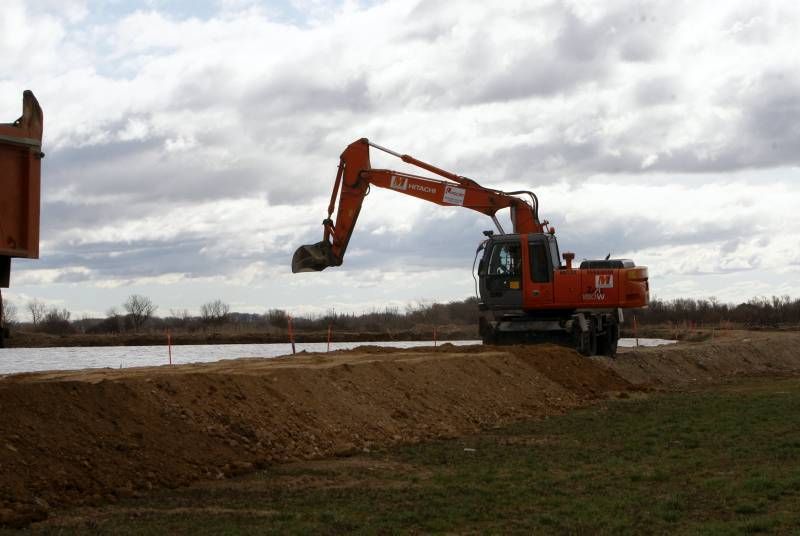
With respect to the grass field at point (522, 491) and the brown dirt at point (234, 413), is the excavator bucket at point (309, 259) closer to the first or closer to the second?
the brown dirt at point (234, 413)

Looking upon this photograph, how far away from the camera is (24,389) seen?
13.9 meters

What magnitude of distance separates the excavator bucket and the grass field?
9652mm

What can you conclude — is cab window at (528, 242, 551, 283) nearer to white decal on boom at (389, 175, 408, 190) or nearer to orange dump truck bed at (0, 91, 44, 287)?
white decal on boom at (389, 175, 408, 190)

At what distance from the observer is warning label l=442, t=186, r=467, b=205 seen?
31406 millimetres

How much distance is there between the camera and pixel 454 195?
31.6 meters

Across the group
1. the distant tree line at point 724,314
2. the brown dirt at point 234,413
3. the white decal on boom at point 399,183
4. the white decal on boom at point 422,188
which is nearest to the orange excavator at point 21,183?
the brown dirt at point 234,413

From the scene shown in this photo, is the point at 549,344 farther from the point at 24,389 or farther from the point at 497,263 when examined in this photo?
the point at 24,389

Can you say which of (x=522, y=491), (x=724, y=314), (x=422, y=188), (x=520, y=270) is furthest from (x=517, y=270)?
(x=724, y=314)

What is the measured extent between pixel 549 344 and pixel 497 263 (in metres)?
2.98

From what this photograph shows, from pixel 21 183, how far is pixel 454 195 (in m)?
21.5

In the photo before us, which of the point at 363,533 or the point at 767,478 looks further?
the point at 767,478

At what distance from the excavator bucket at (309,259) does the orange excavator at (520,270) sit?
1.60 meters

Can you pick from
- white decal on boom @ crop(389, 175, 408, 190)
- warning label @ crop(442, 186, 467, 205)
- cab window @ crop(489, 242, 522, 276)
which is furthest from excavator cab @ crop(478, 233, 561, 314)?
white decal on boom @ crop(389, 175, 408, 190)

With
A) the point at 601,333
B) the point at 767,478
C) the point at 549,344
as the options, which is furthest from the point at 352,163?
the point at 767,478
